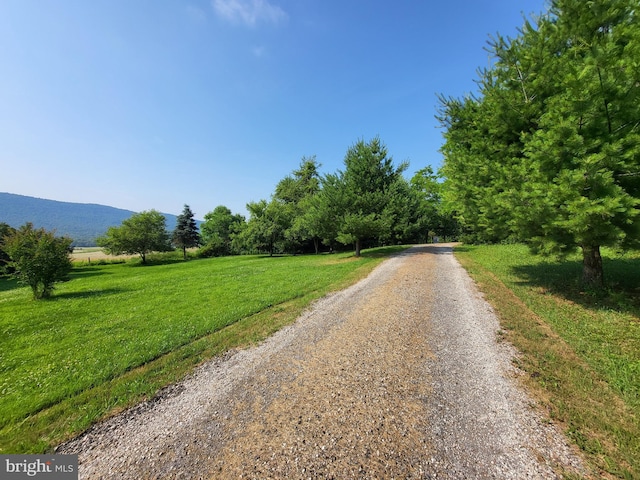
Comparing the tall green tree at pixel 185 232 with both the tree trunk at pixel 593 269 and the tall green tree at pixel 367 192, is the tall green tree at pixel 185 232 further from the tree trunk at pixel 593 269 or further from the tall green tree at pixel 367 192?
the tree trunk at pixel 593 269

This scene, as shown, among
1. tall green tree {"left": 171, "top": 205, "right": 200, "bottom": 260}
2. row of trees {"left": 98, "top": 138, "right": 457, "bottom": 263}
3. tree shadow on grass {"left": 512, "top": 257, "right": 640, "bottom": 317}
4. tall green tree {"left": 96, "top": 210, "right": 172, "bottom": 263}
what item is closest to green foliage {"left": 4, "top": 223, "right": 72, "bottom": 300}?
row of trees {"left": 98, "top": 138, "right": 457, "bottom": 263}

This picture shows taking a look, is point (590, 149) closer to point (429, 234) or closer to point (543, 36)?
point (543, 36)

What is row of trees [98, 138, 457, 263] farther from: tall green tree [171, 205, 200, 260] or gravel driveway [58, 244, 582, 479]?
gravel driveway [58, 244, 582, 479]

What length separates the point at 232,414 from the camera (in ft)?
11.3

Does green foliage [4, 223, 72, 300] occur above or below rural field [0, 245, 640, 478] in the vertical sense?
above

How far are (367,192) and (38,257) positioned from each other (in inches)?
739

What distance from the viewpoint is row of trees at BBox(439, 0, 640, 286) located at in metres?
5.16

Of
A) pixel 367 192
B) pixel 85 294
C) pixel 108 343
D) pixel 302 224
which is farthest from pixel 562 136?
pixel 302 224

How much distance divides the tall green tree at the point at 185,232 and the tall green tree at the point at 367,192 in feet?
121

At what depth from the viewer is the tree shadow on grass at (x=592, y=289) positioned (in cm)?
696

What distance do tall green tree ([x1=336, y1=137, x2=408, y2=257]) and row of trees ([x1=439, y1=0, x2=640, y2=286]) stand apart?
31.6ft

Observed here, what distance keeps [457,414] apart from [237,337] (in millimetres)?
4653

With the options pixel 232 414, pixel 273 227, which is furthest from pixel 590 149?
pixel 273 227

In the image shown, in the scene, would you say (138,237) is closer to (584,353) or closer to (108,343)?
(108,343)
